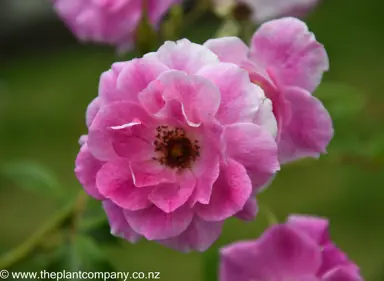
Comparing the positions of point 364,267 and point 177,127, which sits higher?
point 177,127

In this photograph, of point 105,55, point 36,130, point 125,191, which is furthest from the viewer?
point 105,55

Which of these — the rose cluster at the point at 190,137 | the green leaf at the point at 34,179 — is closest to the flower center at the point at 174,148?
the rose cluster at the point at 190,137

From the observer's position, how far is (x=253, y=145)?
355 millimetres

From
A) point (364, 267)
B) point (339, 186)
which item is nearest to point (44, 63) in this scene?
point (339, 186)

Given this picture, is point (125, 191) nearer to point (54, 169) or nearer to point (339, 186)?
point (339, 186)

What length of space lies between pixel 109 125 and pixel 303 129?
11 centimetres

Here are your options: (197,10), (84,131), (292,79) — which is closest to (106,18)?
(197,10)

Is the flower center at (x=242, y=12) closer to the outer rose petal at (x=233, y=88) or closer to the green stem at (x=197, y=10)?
the green stem at (x=197, y=10)

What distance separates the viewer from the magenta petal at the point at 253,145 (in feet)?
1.16

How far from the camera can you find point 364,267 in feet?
4.44

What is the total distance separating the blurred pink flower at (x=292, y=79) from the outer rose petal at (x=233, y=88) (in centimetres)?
3

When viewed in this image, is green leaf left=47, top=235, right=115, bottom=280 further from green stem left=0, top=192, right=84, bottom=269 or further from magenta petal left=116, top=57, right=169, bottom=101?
magenta petal left=116, top=57, right=169, bottom=101

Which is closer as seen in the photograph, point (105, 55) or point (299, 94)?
point (299, 94)

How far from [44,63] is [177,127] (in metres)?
1.96
